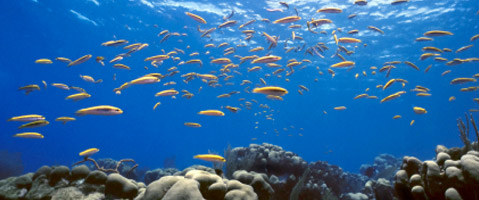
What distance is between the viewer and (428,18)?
21094 millimetres

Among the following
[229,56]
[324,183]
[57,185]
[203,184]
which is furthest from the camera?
[229,56]

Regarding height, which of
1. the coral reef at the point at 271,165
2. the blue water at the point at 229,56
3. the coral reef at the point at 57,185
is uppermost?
the blue water at the point at 229,56

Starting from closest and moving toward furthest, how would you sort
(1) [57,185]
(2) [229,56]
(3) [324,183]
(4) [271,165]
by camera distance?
(1) [57,185], (4) [271,165], (3) [324,183], (2) [229,56]

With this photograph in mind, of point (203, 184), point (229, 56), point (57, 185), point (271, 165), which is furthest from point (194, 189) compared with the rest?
point (229, 56)

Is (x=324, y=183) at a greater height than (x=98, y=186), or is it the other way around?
(x=324, y=183)

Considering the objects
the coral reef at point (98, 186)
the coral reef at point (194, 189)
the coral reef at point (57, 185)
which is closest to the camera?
the coral reef at point (194, 189)

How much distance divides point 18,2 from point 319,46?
98.1 ft

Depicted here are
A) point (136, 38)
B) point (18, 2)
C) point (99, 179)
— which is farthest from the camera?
point (136, 38)

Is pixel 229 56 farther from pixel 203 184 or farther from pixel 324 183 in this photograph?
pixel 203 184

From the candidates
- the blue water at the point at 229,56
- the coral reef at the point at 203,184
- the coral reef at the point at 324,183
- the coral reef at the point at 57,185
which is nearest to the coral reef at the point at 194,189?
the coral reef at the point at 203,184

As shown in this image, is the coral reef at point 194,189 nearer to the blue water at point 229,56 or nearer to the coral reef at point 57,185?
the coral reef at point 57,185

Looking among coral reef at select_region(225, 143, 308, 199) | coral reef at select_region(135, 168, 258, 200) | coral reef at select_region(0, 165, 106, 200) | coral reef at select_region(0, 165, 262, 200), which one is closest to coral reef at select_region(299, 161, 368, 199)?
coral reef at select_region(225, 143, 308, 199)

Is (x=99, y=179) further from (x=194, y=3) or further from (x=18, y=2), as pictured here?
(x=18, y=2)

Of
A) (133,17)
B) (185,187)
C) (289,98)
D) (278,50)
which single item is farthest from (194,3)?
(289,98)
